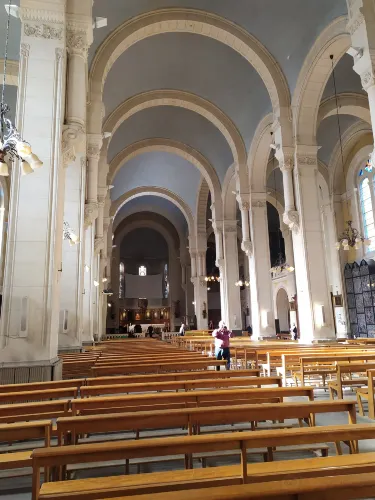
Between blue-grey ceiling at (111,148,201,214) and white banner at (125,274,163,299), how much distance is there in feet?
45.3

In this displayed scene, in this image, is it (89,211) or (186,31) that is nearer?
(89,211)

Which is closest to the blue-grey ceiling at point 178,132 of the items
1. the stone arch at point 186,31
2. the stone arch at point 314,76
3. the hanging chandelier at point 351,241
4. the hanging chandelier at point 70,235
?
the stone arch at point 186,31

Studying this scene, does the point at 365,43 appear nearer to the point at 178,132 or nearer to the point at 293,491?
the point at 293,491

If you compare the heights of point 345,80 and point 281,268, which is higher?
point 345,80

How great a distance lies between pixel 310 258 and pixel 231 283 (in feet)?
27.9

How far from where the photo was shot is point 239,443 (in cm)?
192

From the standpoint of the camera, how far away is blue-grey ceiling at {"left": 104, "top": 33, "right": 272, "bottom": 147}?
48.7ft

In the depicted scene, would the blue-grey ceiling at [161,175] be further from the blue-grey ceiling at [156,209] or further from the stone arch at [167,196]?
the blue-grey ceiling at [156,209]

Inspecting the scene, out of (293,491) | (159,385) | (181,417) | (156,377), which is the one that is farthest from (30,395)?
(293,491)

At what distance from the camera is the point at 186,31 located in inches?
515

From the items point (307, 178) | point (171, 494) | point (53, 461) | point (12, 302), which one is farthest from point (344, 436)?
point (307, 178)

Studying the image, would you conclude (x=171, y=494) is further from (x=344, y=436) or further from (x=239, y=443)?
(x=344, y=436)

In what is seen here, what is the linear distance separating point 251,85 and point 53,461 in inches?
656

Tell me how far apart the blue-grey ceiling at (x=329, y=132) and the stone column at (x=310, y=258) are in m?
6.62
